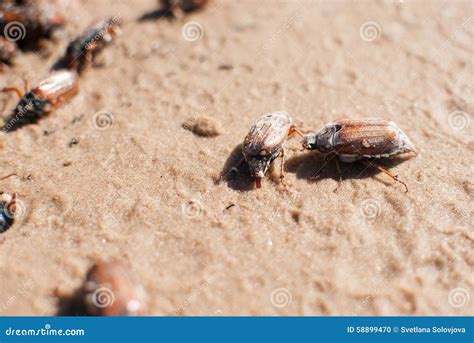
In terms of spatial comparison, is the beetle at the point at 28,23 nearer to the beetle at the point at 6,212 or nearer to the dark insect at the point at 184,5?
the dark insect at the point at 184,5

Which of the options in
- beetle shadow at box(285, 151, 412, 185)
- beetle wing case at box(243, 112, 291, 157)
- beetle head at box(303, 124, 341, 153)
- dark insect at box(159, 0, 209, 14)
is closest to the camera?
beetle wing case at box(243, 112, 291, 157)

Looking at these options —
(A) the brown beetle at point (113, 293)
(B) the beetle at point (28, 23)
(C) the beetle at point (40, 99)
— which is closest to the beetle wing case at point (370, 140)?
(A) the brown beetle at point (113, 293)

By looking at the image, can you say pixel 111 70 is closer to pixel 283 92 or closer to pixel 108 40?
pixel 108 40

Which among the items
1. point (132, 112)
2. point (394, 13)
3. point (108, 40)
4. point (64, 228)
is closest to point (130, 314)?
point (64, 228)

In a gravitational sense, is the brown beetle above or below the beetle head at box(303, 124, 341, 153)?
below

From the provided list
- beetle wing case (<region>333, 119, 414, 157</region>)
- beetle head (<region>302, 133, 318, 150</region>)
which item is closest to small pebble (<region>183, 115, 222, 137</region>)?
beetle head (<region>302, 133, 318, 150</region>)

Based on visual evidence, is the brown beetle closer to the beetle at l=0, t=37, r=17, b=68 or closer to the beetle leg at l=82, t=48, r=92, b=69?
the beetle leg at l=82, t=48, r=92, b=69

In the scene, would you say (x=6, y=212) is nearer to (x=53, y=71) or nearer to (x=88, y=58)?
(x=53, y=71)
